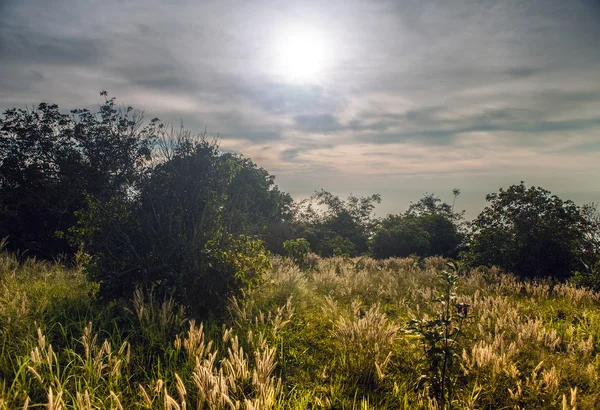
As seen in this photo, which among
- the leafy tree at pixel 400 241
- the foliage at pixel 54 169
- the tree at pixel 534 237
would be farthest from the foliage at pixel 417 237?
the foliage at pixel 54 169

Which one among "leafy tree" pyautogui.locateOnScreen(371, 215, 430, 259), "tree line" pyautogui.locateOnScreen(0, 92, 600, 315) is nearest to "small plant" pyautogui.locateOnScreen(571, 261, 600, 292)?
"tree line" pyautogui.locateOnScreen(0, 92, 600, 315)

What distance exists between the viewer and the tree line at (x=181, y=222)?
19.1 feet

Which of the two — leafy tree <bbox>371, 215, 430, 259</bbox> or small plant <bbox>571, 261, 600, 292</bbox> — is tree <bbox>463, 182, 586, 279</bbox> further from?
leafy tree <bbox>371, 215, 430, 259</bbox>

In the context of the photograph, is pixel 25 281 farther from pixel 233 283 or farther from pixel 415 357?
pixel 415 357

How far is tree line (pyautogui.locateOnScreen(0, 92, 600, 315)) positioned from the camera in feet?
19.1

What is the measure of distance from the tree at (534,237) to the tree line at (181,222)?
0.11 ft

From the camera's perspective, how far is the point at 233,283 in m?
5.86

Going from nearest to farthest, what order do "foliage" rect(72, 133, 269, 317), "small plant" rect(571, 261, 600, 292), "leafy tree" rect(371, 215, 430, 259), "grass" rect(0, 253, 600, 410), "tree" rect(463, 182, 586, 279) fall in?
"grass" rect(0, 253, 600, 410), "foliage" rect(72, 133, 269, 317), "small plant" rect(571, 261, 600, 292), "tree" rect(463, 182, 586, 279), "leafy tree" rect(371, 215, 430, 259)

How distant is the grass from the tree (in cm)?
607

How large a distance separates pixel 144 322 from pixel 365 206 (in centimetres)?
Answer: 3013

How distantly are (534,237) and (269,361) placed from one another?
12.1m

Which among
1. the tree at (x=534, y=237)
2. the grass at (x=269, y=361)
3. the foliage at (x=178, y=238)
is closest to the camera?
the grass at (x=269, y=361)

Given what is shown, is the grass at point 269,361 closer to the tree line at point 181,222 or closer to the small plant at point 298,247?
the tree line at point 181,222

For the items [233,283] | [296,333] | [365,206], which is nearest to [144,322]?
[233,283]
